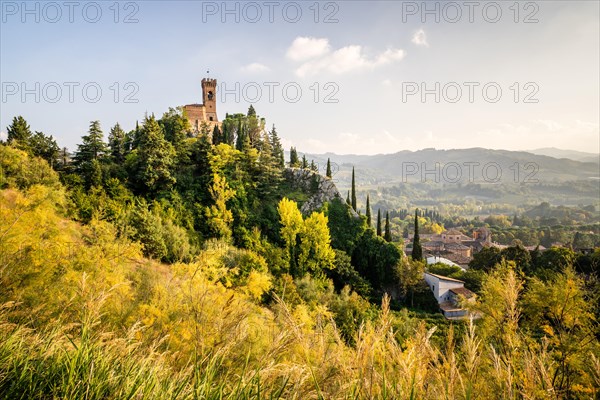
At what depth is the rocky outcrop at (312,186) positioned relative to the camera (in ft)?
107

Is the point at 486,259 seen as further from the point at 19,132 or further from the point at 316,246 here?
the point at 19,132

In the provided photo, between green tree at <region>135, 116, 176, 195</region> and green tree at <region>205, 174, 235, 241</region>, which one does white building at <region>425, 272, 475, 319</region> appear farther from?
green tree at <region>135, 116, 176, 195</region>

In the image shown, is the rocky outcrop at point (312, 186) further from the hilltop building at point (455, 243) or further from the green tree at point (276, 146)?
the hilltop building at point (455, 243)

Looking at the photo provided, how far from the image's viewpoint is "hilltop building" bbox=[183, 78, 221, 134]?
44750 mm

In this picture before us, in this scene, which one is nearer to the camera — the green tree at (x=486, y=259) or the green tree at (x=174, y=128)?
the green tree at (x=174, y=128)

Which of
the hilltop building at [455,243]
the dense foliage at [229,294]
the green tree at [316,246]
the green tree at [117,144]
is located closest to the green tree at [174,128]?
the dense foliage at [229,294]

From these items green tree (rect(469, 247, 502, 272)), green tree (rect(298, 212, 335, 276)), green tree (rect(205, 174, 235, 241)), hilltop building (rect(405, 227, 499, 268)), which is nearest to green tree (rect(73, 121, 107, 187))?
green tree (rect(205, 174, 235, 241))

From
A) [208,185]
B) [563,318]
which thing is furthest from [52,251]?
[208,185]

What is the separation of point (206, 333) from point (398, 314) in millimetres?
21574

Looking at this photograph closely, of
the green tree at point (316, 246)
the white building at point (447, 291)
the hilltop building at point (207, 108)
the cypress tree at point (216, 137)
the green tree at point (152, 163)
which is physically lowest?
the white building at point (447, 291)

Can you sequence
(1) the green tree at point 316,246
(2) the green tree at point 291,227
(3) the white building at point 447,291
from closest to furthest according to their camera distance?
1. (1) the green tree at point 316,246
2. (2) the green tree at point 291,227
3. (3) the white building at point 447,291

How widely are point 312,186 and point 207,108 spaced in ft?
80.2

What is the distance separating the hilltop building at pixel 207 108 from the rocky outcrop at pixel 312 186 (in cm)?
1856

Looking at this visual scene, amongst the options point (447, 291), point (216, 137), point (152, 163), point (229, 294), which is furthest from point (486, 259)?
point (152, 163)
